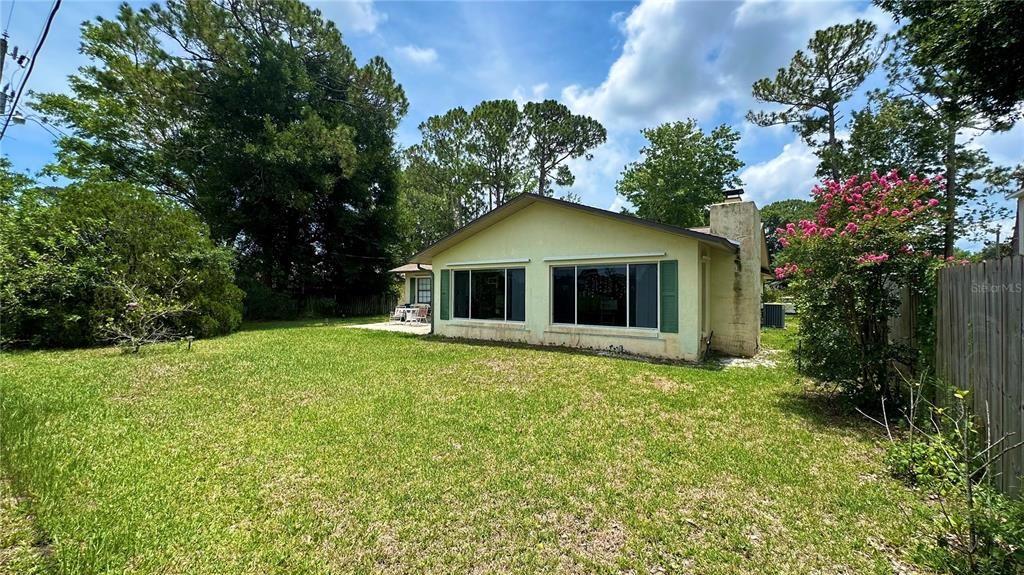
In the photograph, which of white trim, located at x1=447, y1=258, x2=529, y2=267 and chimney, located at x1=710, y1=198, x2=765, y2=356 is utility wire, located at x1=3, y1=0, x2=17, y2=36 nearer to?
white trim, located at x1=447, y1=258, x2=529, y2=267

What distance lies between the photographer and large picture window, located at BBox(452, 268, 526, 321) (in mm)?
11047

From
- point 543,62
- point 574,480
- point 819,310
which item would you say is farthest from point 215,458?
point 543,62

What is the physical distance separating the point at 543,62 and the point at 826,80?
59.3 ft

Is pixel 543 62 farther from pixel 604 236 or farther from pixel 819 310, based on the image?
pixel 819 310

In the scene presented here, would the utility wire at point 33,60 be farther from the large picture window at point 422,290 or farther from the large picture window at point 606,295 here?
the large picture window at point 422,290

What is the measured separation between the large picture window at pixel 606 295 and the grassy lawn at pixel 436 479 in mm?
2723

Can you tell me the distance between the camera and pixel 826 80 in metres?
19.7

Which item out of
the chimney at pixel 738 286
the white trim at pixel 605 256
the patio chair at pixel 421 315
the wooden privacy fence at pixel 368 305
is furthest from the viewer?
the wooden privacy fence at pixel 368 305

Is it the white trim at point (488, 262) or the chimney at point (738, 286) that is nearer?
the chimney at point (738, 286)

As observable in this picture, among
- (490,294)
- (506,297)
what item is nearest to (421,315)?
(490,294)

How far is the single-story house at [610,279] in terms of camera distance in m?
8.65

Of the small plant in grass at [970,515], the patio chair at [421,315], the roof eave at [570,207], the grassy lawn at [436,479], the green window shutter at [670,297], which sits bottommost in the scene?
the grassy lawn at [436,479]

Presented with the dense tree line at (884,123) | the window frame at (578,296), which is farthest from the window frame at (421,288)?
the dense tree line at (884,123)

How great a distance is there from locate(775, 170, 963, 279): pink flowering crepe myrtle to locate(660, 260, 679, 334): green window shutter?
2580 millimetres
